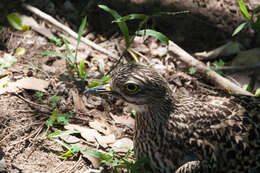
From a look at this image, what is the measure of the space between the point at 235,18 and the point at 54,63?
300 cm

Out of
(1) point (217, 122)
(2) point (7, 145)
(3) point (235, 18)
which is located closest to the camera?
(1) point (217, 122)

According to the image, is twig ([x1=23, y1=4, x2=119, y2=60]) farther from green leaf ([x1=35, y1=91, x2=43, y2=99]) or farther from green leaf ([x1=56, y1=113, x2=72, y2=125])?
green leaf ([x1=56, y1=113, x2=72, y2=125])

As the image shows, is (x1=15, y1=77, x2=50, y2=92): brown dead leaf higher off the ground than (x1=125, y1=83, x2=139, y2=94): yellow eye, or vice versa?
(x1=15, y1=77, x2=50, y2=92): brown dead leaf

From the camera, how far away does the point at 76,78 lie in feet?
16.4

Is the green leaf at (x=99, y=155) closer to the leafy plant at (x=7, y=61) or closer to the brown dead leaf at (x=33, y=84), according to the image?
the brown dead leaf at (x=33, y=84)

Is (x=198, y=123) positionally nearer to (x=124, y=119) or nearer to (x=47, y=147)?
(x=124, y=119)

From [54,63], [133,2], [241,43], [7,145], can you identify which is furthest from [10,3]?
[241,43]

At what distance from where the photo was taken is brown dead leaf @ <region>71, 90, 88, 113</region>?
4.62 m

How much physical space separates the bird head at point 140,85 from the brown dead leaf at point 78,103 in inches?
45.4

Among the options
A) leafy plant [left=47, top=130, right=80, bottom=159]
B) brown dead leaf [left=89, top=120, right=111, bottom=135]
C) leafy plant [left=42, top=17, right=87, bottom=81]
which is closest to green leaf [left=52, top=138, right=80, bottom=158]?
leafy plant [left=47, top=130, right=80, bottom=159]

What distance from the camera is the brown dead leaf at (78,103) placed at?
4621 mm

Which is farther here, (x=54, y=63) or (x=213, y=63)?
(x=213, y=63)

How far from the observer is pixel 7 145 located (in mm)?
3990

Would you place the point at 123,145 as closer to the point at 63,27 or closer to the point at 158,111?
the point at 158,111
